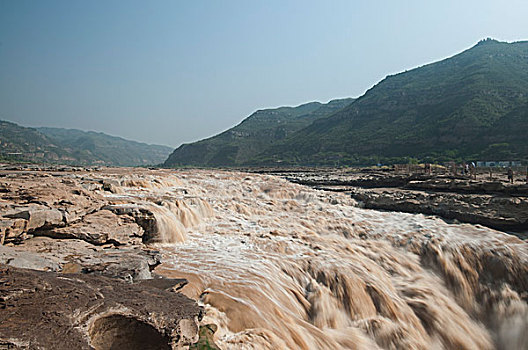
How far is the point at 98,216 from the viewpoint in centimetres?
731

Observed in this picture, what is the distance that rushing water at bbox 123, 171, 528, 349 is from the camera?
518 centimetres

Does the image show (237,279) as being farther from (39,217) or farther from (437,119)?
(437,119)

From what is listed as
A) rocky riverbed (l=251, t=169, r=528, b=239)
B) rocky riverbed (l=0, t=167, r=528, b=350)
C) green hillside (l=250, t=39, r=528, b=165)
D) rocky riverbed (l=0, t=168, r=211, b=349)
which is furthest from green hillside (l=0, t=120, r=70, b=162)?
rocky riverbed (l=251, t=169, r=528, b=239)

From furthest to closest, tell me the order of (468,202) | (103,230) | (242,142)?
(242,142) < (468,202) < (103,230)

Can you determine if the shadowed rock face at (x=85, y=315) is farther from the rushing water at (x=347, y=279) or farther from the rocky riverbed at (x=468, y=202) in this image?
the rocky riverbed at (x=468, y=202)

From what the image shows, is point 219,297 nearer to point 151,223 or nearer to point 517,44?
point 151,223

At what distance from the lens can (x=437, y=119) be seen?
216ft

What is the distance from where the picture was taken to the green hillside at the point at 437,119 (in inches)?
2094

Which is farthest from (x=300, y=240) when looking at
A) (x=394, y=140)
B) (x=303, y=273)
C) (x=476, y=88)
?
(x=476, y=88)

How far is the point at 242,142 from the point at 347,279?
111 m

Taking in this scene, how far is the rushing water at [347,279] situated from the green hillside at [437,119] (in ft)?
146

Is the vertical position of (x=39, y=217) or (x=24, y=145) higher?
(x=24, y=145)

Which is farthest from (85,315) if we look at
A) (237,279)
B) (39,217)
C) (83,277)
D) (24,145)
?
(24,145)

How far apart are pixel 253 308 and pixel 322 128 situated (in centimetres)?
9900
